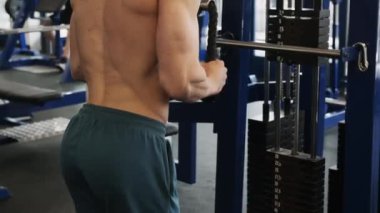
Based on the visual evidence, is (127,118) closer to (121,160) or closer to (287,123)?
(121,160)

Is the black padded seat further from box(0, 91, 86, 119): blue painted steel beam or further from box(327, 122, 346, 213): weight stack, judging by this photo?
box(327, 122, 346, 213): weight stack

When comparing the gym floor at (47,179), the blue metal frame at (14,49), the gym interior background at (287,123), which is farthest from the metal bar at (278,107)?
the blue metal frame at (14,49)

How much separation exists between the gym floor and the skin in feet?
5.61

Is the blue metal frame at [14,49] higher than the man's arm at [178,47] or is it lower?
lower

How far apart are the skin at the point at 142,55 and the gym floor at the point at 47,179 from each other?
1709 mm

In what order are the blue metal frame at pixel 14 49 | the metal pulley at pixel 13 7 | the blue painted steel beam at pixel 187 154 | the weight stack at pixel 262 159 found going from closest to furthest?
the weight stack at pixel 262 159
the blue painted steel beam at pixel 187 154
the blue metal frame at pixel 14 49
the metal pulley at pixel 13 7

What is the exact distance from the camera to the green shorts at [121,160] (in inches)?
62.9

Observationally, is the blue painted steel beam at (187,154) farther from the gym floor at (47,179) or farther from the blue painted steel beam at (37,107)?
the blue painted steel beam at (37,107)

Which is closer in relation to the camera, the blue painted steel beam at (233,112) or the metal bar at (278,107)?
the metal bar at (278,107)

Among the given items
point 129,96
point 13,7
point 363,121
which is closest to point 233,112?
point 363,121

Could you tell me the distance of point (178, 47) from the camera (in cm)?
149

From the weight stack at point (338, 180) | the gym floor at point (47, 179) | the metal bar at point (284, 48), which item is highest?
the metal bar at point (284, 48)

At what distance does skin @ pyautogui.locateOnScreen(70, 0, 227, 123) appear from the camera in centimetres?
149

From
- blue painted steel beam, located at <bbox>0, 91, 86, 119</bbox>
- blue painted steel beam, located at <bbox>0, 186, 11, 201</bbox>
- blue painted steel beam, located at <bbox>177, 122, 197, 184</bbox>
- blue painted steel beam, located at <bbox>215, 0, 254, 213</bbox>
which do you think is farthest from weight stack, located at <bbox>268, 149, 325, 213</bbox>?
blue painted steel beam, located at <bbox>0, 91, 86, 119</bbox>
